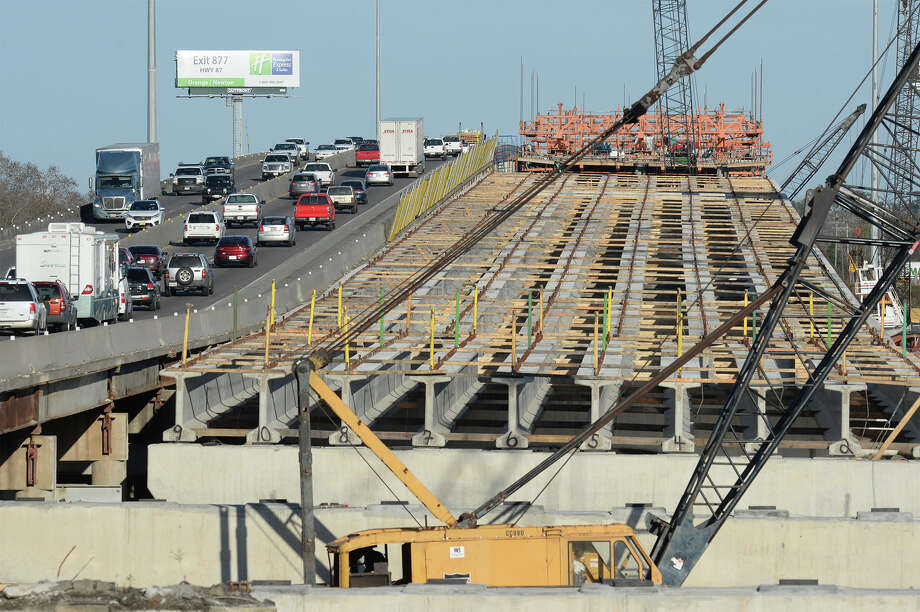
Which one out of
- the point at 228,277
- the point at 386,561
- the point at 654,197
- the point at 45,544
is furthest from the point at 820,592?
the point at 654,197

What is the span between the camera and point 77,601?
62.9 ft

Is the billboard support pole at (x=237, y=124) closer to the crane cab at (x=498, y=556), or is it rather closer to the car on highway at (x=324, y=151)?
the car on highway at (x=324, y=151)

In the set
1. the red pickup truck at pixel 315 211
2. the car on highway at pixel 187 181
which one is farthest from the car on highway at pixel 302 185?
the red pickup truck at pixel 315 211

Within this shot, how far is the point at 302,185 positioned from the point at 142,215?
2016 centimetres

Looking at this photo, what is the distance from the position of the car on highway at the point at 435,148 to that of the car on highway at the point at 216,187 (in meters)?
30.5

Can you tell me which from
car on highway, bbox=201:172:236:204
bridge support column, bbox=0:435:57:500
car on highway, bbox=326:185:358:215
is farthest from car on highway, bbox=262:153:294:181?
bridge support column, bbox=0:435:57:500

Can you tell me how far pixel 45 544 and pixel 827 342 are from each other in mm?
21589

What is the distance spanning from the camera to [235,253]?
59.4 metres

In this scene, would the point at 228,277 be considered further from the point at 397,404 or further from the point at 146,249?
the point at 397,404

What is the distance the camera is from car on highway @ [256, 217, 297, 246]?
6662cm

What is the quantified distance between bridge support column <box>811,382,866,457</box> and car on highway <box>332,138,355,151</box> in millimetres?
85145

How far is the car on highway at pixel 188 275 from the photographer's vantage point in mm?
51562

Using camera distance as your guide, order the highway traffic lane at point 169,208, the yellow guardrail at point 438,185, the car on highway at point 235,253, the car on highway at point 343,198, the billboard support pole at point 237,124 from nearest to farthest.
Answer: the car on highway at point 235,253 < the highway traffic lane at point 169,208 < the yellow guardrail at point 438,185 < the car on highway at point 343,198 < the billboard support pole at point 237,124


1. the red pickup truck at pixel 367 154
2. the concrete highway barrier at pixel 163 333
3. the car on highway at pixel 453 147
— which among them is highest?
the car on highway at pixel 453 147
